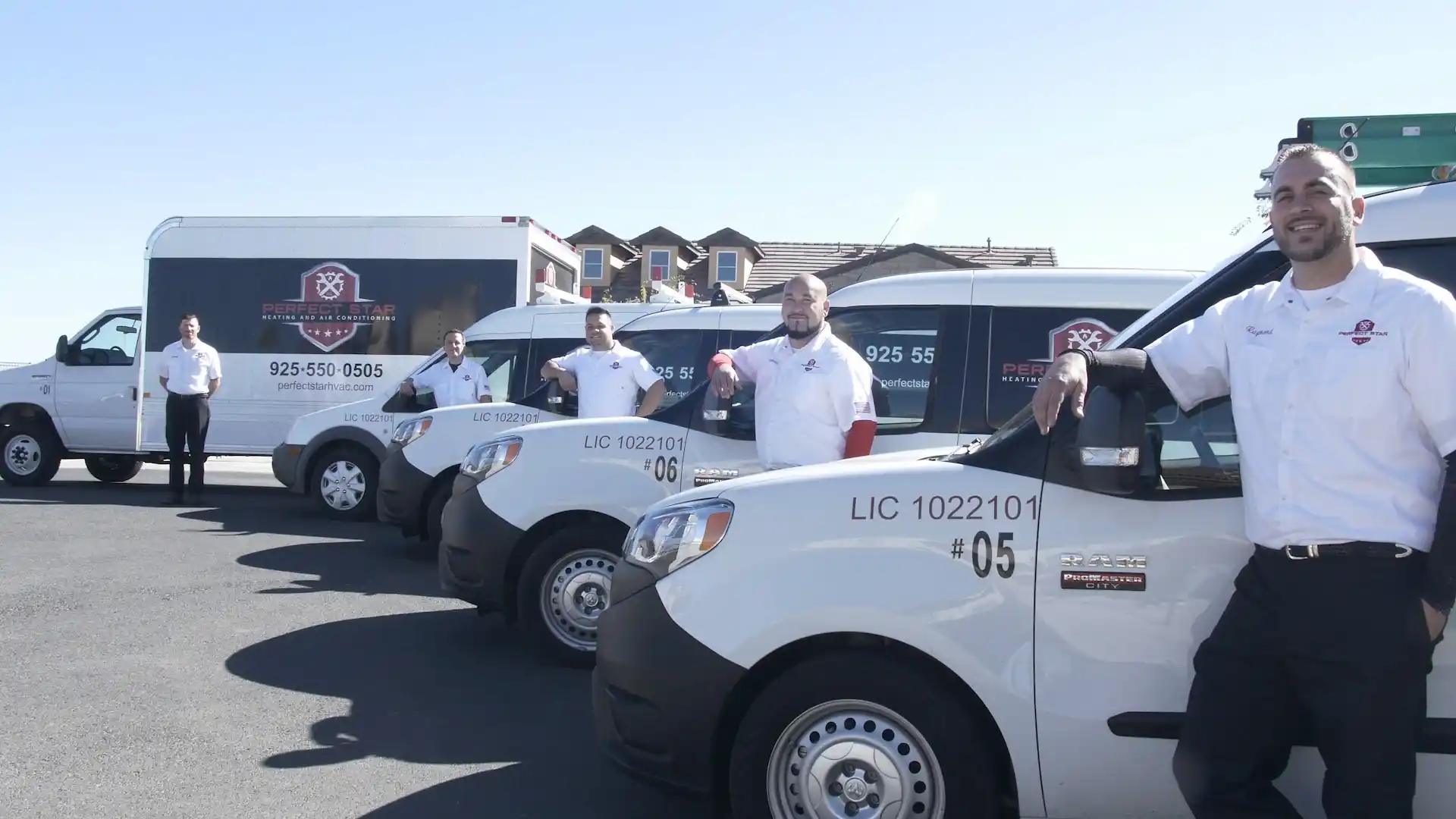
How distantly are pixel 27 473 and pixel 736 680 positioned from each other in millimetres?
13883

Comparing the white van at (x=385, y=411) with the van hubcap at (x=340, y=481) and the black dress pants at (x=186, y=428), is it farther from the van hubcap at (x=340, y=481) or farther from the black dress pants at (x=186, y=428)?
the black dress pants at (x=186, y=428)

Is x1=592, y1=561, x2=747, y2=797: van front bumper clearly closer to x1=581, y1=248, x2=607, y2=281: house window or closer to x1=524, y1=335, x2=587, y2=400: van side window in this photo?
x1=524, y1=335, x2=587, y2=400: van side window

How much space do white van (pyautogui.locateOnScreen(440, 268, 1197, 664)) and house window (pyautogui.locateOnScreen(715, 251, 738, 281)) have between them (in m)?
37.2

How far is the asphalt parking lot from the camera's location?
4.43 m

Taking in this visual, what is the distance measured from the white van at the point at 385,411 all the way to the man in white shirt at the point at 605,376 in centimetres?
239

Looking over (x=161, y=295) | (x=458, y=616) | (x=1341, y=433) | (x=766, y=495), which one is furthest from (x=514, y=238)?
(x=1341, y=433)

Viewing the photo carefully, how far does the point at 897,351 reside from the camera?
6.51 metres

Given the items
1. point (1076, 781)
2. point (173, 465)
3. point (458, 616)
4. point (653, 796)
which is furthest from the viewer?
point (173, 465)

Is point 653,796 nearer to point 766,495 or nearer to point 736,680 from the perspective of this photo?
point 736,680

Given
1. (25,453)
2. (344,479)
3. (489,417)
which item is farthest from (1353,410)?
(25,453)

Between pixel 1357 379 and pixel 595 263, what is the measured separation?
41.1 meters

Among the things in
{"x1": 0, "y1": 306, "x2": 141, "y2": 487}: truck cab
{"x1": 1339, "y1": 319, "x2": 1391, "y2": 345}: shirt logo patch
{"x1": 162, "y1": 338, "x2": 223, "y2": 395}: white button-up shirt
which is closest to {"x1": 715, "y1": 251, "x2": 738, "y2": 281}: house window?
{"x1": 0, "y1": 306, "x2": 141, "y2": 487}: truck cab

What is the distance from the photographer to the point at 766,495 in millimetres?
3545

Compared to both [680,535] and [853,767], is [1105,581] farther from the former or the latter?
[680,535]
